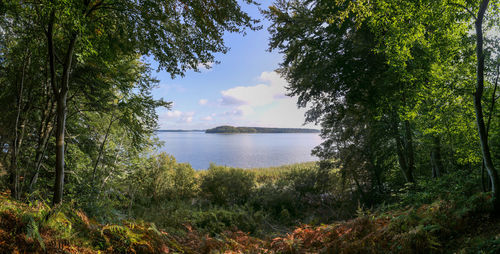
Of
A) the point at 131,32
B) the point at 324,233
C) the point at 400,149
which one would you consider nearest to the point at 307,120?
the point at 400,149

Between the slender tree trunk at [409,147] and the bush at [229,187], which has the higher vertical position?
the slender tree trunk at [409,147]

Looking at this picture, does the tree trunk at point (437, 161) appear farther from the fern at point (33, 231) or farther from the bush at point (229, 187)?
the bush at point (229, 187)

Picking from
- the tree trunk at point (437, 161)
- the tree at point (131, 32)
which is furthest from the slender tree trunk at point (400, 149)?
the tree at point (131, 32)

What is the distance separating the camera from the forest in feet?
8.68

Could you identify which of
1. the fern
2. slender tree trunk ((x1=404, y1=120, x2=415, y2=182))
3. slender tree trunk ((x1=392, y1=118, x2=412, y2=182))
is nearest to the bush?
slender tree trunk ((x1=392, y1=118, x2=412, y2=182))

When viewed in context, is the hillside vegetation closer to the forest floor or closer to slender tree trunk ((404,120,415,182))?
the forest floor

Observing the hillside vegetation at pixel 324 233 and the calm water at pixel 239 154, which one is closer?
the hillside vegetation at pixel 324 233

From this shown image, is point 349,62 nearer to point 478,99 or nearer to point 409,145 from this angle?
point 409,145

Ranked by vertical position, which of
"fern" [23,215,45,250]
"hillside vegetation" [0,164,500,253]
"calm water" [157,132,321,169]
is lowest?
"calm water" [157,132,321,169]

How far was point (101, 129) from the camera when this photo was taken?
24.3 ft

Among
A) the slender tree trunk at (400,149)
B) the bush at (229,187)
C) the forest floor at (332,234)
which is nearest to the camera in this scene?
the forest floor at (332,234)

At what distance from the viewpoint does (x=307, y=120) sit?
9602 millimetres

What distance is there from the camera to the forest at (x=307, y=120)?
2.64 meters

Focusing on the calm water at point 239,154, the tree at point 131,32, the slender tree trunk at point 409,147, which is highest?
the tree at point 131,32
